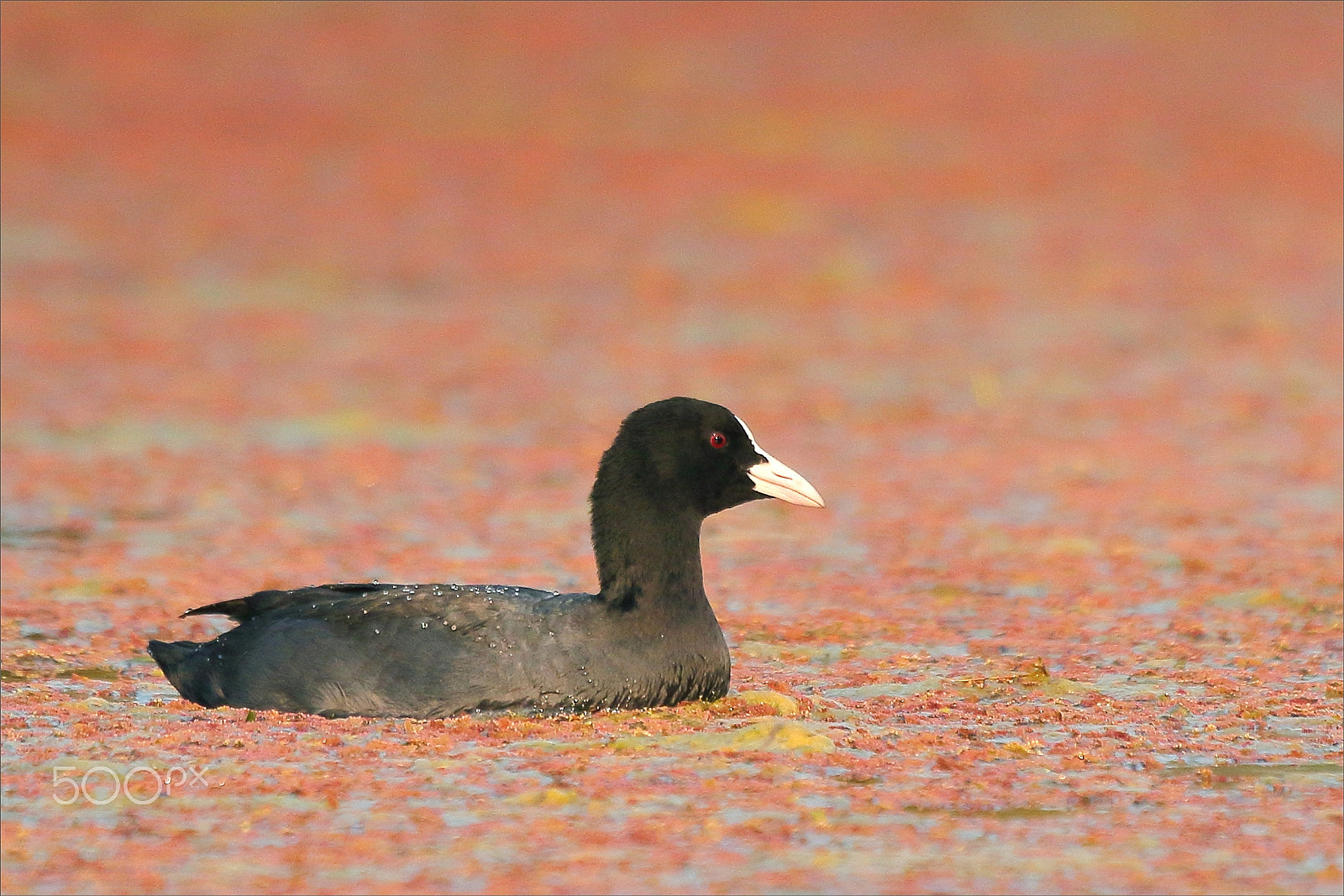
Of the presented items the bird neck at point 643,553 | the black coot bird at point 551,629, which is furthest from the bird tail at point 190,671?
the bird neck at point 643,553

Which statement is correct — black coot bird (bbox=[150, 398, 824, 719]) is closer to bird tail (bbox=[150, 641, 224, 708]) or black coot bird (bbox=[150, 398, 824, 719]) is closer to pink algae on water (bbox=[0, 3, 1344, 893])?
bird tail (bbox=[150, 641, 224, 708])

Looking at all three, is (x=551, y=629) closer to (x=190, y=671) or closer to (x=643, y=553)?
(x=643, y=553)

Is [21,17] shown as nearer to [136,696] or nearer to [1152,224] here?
[1152,224]

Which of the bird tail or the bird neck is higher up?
the bird neck

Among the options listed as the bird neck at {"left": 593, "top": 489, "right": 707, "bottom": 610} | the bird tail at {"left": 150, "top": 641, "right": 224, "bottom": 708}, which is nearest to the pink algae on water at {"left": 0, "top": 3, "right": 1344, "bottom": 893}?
the bird tail at {"left": 150, "top": 641, "right": 224, "bottom": 708}

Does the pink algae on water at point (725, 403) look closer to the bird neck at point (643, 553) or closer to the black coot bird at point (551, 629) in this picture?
the black coot bird at point (551, 629)

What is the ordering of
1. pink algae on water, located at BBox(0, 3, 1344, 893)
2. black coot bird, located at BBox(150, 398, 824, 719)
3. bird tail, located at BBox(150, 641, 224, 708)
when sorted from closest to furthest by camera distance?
pink algae on water, located at BBox(0, 3, 1344, 893) → black coot bird, located at BBox(150, 398, 824, 719) → bird tail, located at BBox(150, 641, 224, 708)

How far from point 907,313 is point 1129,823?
11427 millimetres

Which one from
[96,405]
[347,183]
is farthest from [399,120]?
[96,405]

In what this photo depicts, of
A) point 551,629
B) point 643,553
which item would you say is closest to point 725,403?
point 643,553

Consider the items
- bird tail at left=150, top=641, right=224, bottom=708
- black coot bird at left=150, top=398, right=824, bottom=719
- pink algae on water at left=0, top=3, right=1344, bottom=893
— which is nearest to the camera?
pink algae on water at left=0, top=3, right=1344, bottom=893

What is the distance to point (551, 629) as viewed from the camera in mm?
7168

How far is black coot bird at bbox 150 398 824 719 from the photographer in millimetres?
7082

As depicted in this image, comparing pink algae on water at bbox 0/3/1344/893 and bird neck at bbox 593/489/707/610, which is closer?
pink algae on water at bbox 0/3/1344/893
